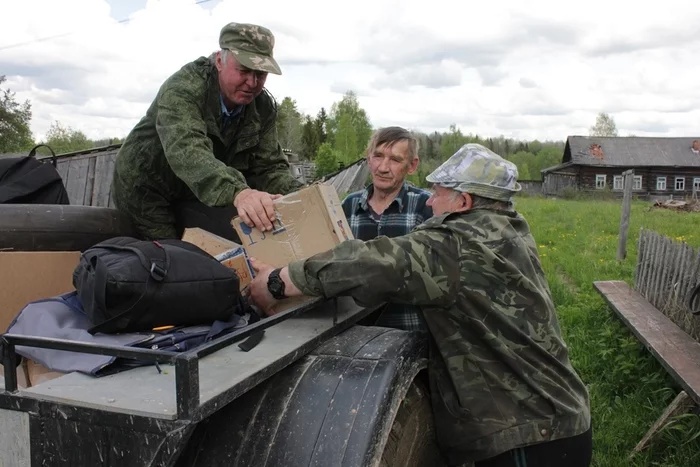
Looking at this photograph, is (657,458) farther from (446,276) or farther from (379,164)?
(446,276)

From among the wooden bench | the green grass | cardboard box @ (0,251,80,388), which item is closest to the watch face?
cardboard box @ (0,251,80,388)

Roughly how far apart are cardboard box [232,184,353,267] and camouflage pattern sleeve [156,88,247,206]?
8.6 inches

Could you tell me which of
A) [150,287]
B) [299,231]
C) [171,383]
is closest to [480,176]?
[299,231]

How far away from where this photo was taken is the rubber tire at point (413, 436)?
6.36 feet

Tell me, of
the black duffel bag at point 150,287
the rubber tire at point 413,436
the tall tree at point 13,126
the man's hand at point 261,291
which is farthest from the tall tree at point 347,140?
the black duffel bag at point 150,287

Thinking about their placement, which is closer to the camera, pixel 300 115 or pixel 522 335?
pixel 522 335

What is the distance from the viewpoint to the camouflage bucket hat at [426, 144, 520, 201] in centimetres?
229

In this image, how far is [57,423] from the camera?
145 cm

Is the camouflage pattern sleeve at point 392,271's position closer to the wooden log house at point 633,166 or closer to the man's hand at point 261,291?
the man's hand at point 261,291

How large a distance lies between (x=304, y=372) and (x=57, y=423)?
664 mm

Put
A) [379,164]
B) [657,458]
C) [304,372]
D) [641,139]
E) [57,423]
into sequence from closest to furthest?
[57,423], [304,372], [379,164], [657,458], [641,139]

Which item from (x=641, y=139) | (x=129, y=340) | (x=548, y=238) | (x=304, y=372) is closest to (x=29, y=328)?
(x=129, y=340)

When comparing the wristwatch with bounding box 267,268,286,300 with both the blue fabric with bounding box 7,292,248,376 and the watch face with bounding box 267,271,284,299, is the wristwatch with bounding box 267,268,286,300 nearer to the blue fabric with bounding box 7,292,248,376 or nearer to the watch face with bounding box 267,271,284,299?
the watch face with bounding box 267,271,284,299

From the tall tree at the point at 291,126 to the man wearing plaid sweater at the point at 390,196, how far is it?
164ft
